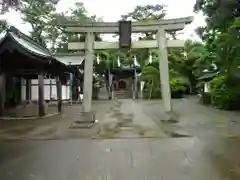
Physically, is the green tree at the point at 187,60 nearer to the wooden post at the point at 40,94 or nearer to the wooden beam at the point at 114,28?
the wooden beam at the point at 114,28

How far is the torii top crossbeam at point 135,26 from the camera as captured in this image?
14.9m

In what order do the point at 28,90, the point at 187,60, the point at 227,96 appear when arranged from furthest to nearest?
1. the point at 187,60
2. the point at 28,90
3. the point at 227,96

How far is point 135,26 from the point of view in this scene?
1504 cm

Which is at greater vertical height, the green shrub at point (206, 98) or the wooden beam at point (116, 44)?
the wooden beam at point (116, 44)

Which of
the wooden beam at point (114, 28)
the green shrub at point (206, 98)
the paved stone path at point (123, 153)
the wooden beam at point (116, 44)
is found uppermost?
A: the wooden beam at point (114, 28)

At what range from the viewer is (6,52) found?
16.3 meters

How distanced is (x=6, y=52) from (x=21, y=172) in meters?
10.6

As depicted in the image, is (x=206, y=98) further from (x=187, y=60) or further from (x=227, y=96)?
(x=187, y=60)

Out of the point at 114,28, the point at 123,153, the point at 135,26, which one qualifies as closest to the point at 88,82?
the point at 114,28

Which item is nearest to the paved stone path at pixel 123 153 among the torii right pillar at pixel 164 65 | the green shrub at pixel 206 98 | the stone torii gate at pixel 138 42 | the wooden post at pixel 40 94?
the torii right pillar at pixel 164 65

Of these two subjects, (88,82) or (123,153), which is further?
(88,82)

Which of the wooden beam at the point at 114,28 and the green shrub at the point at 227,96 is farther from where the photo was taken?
the green shrub at the point at 227,96

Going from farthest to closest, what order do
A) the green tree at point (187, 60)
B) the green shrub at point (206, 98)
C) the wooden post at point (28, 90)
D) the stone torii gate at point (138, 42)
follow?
the green tree at point (187, 60)
the wooden post at point (28, 90)
the green shrub at point (206, 98)
the stone torii gate at point (138, 42)

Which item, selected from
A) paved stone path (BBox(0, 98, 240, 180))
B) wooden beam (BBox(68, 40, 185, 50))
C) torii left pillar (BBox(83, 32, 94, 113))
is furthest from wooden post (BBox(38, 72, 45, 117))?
paved stone path (BBox(0, 98, 240, 180))
